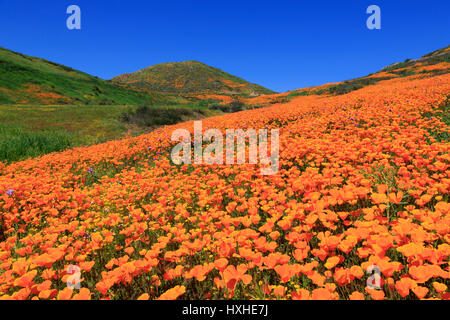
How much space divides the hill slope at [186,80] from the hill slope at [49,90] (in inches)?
1205

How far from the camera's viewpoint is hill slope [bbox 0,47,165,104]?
107 ft

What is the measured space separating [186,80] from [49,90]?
5423cm

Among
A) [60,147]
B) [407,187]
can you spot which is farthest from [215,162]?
[60,147]

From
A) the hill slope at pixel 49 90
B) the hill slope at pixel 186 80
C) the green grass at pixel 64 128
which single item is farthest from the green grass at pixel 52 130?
the hill slope at pixel 186 80

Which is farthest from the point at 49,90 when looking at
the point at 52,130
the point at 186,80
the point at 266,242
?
the point at 186,80

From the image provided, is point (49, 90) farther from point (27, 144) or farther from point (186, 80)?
point (186, 80)

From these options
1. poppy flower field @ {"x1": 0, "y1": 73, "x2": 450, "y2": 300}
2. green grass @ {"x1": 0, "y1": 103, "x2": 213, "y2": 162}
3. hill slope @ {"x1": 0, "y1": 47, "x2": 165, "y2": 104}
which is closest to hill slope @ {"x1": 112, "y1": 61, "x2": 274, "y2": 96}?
hill slope @ {"x1": 0, "y1": 47, "x2": 165, "y2": 104}

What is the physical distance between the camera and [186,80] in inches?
3383

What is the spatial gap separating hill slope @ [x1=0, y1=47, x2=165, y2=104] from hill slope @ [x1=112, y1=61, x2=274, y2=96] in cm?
3061

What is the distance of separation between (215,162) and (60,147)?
10.4m

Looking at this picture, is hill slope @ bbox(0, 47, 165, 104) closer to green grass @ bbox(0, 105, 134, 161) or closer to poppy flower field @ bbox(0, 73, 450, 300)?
green grass @ bbox(0, 105, 134, 161)
